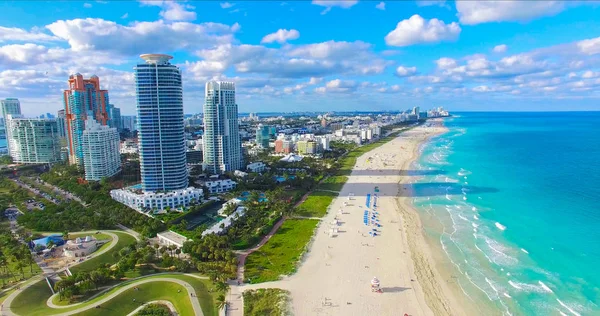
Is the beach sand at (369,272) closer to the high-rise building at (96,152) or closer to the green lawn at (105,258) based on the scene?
the green lawn at (105,258)

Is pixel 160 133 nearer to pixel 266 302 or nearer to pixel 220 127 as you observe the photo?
pixel 220 127

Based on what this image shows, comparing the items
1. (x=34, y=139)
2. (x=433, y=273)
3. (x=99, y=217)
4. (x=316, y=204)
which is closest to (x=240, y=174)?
(x=316, y=204)

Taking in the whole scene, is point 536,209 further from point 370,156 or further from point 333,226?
point 370,156

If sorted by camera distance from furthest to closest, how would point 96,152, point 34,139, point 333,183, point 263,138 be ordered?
point 263,138
point 34,139
point 333,183
point 96,152

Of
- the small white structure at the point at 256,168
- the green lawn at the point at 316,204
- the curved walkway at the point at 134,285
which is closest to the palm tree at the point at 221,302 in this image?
the curved walkway at the point at 134,285

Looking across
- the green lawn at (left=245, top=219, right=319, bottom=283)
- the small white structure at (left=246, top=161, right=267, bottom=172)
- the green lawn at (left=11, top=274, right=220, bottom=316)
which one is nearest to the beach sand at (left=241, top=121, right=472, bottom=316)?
the green lawn at (left=245, top=219, right=319, bottom=283)

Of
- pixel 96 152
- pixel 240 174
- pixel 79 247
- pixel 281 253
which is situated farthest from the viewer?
pixel 240 174
